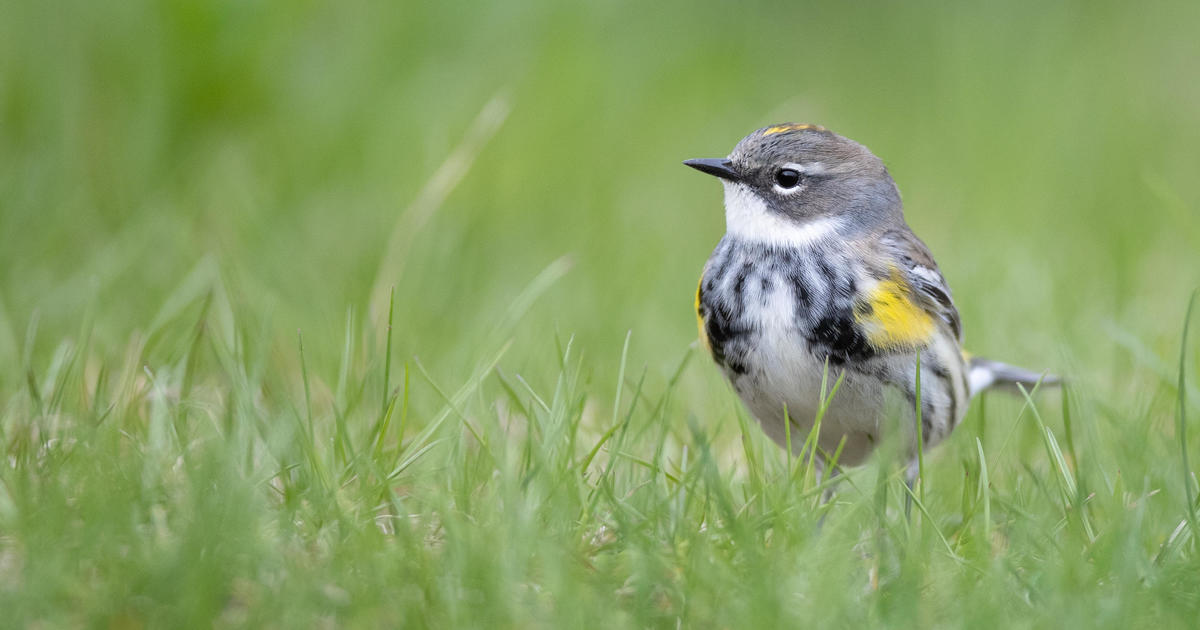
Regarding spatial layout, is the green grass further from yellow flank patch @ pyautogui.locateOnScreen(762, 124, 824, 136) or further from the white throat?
yellow flank patch @ pyautogui.locateOnScreen(762, 124, 824, 136)

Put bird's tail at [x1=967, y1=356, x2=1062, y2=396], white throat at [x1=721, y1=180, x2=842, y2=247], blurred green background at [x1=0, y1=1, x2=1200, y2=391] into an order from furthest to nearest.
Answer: blurred green background at [x1=0, y1=1, x2=1200, y2=391] → bird's tail at [x1=967, y1=356, x2=1062, y2=396] → white throat at [x1=721, y1=180, x2=842, y2=247]

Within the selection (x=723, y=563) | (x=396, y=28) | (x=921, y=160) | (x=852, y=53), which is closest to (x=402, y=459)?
(x=723, y=563)

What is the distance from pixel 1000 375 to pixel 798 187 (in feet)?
4.86

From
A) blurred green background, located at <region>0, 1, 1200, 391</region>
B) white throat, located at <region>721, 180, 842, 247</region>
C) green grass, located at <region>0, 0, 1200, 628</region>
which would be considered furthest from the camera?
blurred green background, located at <region>0, 1, 1200, 391</region>

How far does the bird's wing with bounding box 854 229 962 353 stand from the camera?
162 inches

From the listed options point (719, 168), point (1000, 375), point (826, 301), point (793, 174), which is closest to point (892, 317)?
point (826, 301)

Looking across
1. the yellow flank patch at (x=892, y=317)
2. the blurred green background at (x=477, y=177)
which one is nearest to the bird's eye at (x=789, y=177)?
the yellow flank patch at (x=892, y=317)

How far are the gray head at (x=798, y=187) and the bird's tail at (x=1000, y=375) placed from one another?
969 mm

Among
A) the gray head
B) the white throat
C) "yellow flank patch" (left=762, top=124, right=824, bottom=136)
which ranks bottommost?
the white throat

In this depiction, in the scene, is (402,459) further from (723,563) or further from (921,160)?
(921,160)

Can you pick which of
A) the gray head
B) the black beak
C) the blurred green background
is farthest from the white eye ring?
the blurred green background

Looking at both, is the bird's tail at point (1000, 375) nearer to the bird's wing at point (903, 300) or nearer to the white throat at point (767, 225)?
the bird's wing at point (903, 300)

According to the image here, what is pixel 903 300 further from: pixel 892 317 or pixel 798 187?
pixel 798 187

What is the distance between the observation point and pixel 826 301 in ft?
13.5
